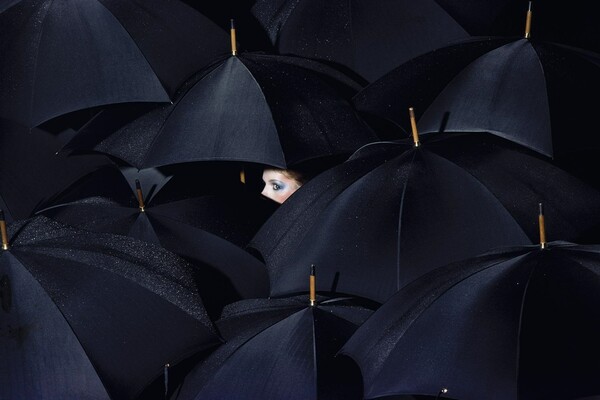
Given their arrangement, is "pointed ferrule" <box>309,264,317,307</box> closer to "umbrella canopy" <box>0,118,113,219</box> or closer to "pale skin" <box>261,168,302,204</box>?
"pale skin" <box>261,168,302,204</box>

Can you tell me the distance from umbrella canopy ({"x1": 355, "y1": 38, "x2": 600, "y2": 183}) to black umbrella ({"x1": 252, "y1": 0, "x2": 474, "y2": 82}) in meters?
0.52

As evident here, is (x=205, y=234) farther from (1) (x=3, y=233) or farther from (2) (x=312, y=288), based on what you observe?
(1) (x=3, y=233)

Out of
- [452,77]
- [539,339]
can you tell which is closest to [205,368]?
[539,339]

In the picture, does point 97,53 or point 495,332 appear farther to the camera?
point 97,53

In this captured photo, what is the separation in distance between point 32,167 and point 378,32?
2.12m

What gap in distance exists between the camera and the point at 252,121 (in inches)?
342

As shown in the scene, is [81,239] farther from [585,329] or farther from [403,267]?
[585,329]

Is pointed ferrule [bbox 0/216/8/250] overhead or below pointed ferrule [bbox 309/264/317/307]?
overhead

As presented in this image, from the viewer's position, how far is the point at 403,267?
7.47 metres

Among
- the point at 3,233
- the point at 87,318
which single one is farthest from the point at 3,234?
the point at 87,318

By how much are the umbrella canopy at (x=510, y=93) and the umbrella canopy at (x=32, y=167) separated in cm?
173

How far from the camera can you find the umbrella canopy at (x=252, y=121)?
28.2 ft

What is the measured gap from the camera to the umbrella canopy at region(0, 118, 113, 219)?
9.12 metres

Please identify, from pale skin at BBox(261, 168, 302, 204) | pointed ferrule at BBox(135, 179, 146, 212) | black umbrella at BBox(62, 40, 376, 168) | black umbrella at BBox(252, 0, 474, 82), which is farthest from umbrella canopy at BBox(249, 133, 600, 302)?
black umbrella at BBox(252, 0, 474, 82)
